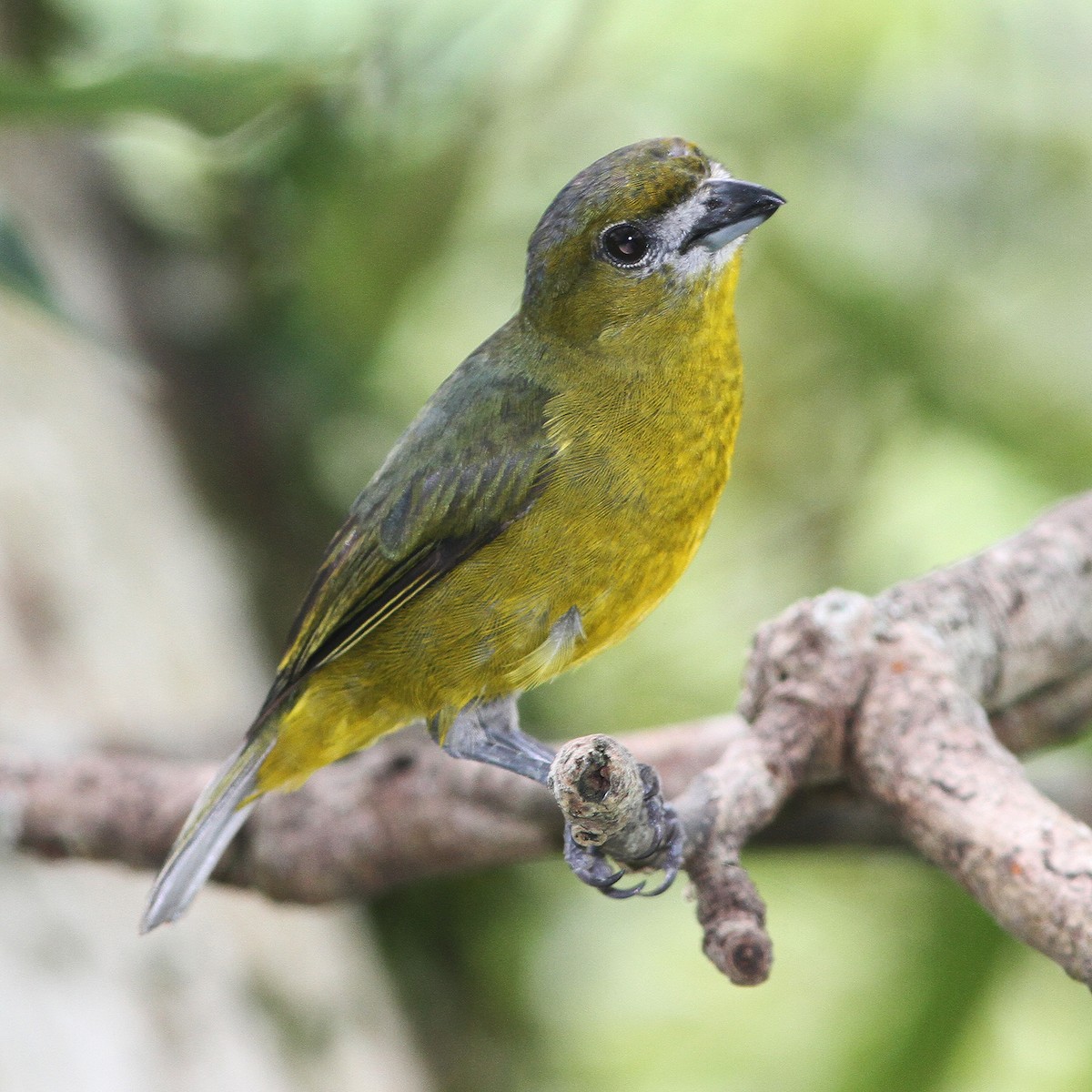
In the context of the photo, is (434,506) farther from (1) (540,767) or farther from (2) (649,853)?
(2) (649,853)

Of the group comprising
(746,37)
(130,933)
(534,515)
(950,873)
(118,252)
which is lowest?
(130,933)

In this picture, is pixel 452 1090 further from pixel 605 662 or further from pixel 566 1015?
pixel 605 662

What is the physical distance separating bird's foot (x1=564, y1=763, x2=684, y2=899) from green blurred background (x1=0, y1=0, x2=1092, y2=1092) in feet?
5.45

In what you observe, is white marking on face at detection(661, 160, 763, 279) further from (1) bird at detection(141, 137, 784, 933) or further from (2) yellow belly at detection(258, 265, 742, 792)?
(2) yellow belly at detection(258, 265, 742, 792)

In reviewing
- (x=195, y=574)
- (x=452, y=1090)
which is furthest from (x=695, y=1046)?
(x=195, y=574)

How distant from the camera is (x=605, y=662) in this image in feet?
12.9

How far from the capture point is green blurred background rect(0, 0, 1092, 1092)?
12.4 ft

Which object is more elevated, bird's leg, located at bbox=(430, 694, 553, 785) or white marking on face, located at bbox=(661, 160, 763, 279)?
white marking on face, located at bbox=(661, 160, 763, 279)

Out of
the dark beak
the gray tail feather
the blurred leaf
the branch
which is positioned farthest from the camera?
the blurred leaf

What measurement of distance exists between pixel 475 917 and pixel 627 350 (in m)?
1.98

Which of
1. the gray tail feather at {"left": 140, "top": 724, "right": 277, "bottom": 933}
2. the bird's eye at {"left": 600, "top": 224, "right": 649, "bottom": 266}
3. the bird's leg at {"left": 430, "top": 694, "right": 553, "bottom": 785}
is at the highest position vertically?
the bird's eye at {"left": 600, "top": 224, "right": 649, "bottom": 266}

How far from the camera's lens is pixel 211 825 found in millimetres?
2496

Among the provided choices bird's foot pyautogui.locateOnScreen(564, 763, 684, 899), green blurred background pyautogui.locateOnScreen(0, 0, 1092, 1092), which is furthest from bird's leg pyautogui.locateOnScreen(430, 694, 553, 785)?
green blurred background pyautogui.locateOnScreen(0, 0, 1092, 1092)

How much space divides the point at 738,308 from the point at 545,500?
2.00 m
